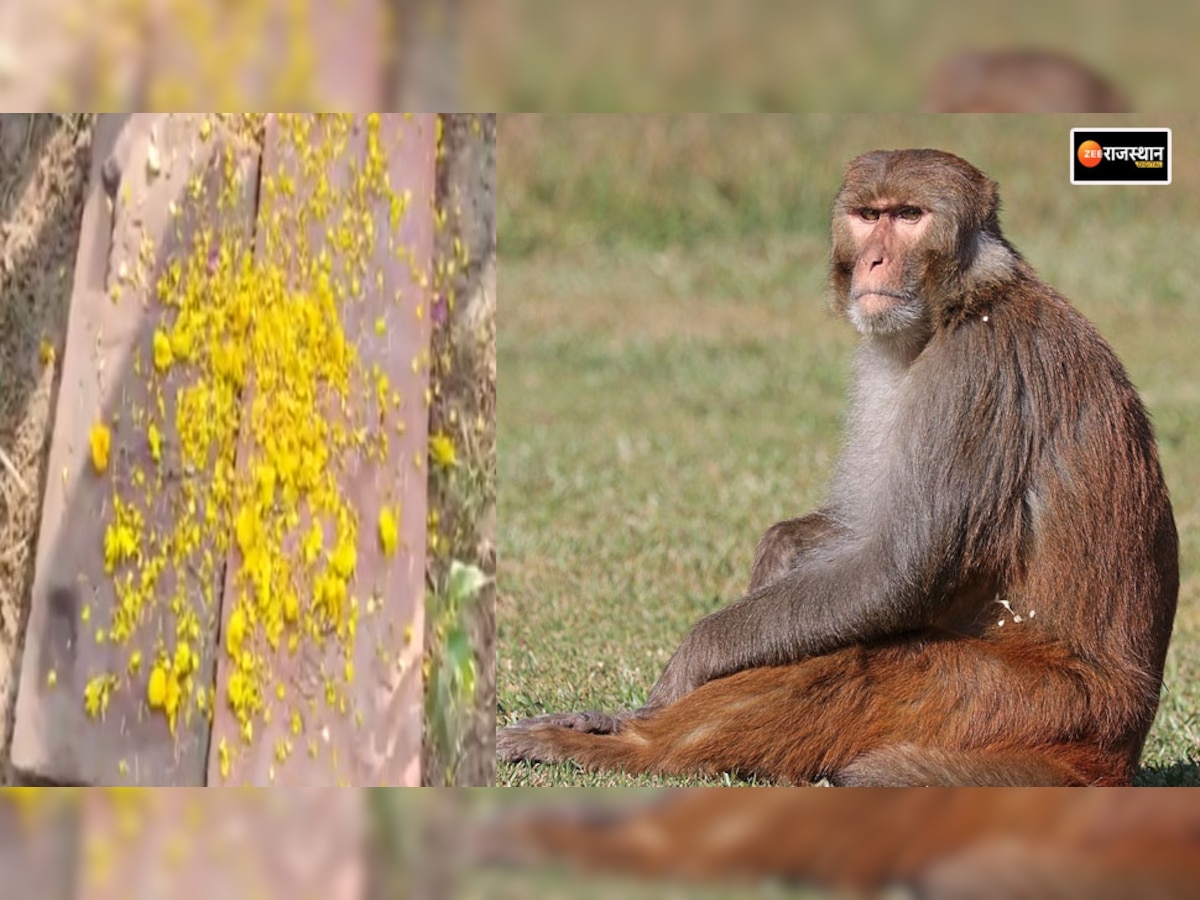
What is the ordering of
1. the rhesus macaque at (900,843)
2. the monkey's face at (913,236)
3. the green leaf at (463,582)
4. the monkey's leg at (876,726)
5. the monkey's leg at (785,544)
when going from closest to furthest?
the rhesus macaque at (900,843) < the green leaf at (463,582) < the monkey's leg at (876,726) < the monkey's face at (913,236) < the monkey's leg at (785,544)

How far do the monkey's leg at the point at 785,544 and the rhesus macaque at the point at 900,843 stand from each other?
2230 millimetres

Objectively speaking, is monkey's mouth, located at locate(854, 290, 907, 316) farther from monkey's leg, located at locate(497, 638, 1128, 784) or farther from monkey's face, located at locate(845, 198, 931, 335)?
monkey's leg, located at locate(497, 638, 1128, 784)

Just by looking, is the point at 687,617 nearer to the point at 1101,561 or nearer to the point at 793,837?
the point at 1101,561

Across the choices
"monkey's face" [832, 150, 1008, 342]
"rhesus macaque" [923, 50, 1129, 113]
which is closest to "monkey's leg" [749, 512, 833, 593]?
"monkey's face" [832, 150, 1008, 342]

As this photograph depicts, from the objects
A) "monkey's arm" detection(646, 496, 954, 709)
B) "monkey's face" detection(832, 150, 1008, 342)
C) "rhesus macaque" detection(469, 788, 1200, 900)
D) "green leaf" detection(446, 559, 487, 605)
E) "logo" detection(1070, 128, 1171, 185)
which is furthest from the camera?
"monkey's face" detection(832, 150, 1008, 342)

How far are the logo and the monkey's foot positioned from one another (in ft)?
7.55

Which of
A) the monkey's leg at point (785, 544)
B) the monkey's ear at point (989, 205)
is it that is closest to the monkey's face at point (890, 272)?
the monkey's ear at point (989, 205)

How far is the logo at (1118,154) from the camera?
487 centimetres

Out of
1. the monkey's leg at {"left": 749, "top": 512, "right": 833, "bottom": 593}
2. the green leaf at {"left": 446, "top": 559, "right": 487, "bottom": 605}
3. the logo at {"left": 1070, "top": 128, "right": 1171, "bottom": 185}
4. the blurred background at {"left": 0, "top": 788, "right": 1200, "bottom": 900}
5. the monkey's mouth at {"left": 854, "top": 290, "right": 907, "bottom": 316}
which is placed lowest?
the blurred background at {"left": 0, "top": 788, "right": 1200, "bottom": 900}

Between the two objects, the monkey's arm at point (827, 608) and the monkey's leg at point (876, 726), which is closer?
the monkey's leg at point (876, 726)

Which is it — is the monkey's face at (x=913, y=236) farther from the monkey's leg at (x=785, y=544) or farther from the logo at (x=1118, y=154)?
the monkey's leg at (x=785, y=544)

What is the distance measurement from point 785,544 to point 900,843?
2.42m

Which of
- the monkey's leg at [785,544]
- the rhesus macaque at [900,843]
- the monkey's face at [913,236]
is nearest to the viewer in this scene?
the rhesus macaque at [900,843]

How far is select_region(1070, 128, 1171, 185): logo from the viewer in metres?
4.87
